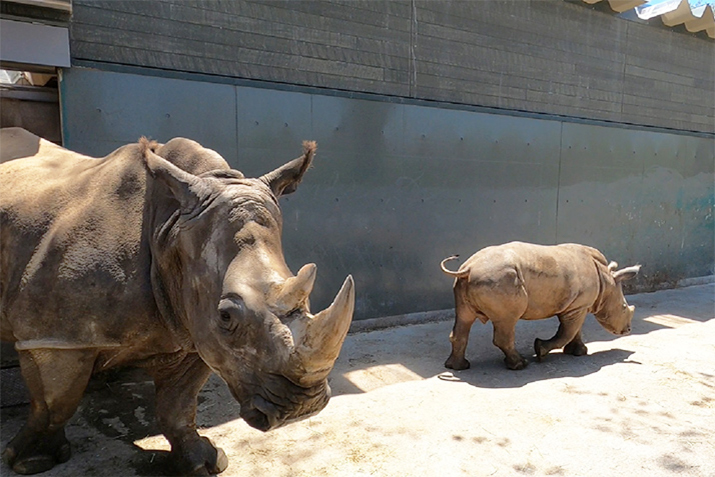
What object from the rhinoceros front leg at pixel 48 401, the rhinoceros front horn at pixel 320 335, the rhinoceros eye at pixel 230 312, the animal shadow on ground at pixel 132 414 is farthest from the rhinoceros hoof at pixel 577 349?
the rhinoceros front leg at pixel 48 401

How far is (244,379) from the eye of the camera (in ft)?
7.80

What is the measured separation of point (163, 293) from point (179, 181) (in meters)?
0.60

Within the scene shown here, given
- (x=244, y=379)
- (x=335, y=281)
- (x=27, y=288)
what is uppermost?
(x=27, y=288)

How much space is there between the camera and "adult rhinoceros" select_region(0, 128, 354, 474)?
89.5 inches

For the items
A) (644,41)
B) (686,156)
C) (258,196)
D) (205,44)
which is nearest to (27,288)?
(258,196)

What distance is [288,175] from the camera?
302 cm

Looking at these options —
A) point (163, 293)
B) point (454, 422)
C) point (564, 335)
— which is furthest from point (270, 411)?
point (564, 335)

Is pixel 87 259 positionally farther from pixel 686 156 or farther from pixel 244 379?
pixel 686 156

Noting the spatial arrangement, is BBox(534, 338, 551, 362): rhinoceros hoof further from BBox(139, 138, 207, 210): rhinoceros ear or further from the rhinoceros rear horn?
BBox(139, 138, 207, 210): rhinoceros ear

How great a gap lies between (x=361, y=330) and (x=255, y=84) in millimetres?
3159

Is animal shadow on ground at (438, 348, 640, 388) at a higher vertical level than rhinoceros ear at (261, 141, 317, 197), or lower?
lower

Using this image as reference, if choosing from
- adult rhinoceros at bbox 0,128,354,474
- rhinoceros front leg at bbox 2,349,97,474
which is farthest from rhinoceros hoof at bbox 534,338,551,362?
rhinoceros front leg at bbox 2,349,97,474

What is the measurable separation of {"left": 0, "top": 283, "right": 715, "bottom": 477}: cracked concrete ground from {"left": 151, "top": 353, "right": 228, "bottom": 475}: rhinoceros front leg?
17 centimetres

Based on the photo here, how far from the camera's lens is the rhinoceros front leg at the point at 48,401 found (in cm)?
285
